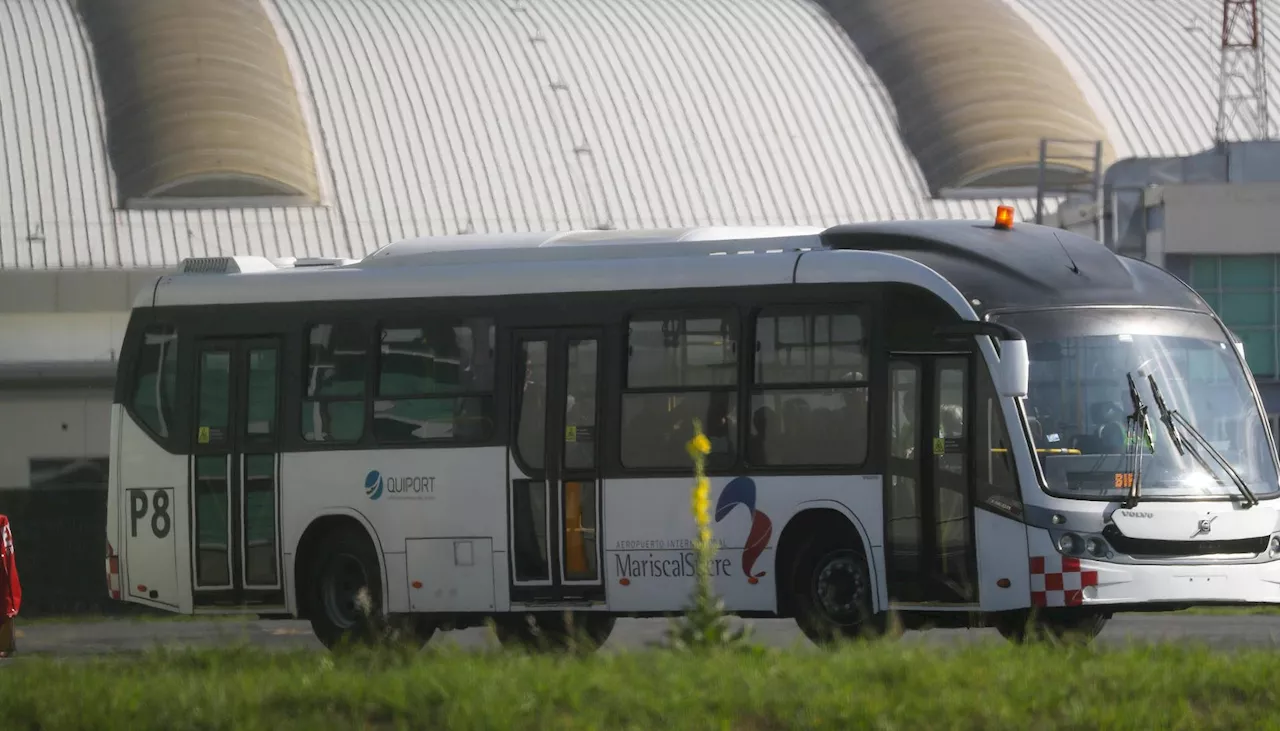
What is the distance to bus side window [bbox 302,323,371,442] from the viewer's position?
58.0 feet

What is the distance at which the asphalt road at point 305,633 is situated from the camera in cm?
1725

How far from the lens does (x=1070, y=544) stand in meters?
14.4

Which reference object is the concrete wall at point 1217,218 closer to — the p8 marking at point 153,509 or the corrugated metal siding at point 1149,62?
the corrugated metal siding at point 1149,62

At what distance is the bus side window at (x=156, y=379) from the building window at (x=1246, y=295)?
1828 centimetres

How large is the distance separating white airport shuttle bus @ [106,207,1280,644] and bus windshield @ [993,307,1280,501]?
0.02m

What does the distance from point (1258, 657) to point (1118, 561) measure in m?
2.18

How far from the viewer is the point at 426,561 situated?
17266 mm

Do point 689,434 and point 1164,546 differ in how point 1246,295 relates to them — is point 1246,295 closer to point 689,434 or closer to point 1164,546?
point 689,434

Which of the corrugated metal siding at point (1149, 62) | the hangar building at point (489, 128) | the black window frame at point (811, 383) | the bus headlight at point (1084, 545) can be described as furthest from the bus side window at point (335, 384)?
the corrugated metal siding at point (1149, 62)

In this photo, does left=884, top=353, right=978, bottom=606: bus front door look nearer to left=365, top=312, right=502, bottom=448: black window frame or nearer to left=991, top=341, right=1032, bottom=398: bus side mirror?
left=991, top=341, right=1032, bottom=398: bus side mirror

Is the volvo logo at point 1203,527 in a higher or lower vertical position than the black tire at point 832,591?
higher

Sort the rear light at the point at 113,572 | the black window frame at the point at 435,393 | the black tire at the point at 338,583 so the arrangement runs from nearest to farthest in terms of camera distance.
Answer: the black window frame at the point at 435,393 < the black tire at the point at 338,583 < the rear light at the point at 113,572

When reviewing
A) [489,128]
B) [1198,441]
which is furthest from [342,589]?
[489,128]

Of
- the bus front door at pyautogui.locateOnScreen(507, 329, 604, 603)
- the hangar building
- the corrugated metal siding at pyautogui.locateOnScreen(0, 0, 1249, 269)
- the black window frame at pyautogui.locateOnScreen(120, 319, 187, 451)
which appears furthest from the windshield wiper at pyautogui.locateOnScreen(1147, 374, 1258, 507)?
the corrugated metal siding at pyautogui.locateOnScreen(0, 0, 1249, 269)
